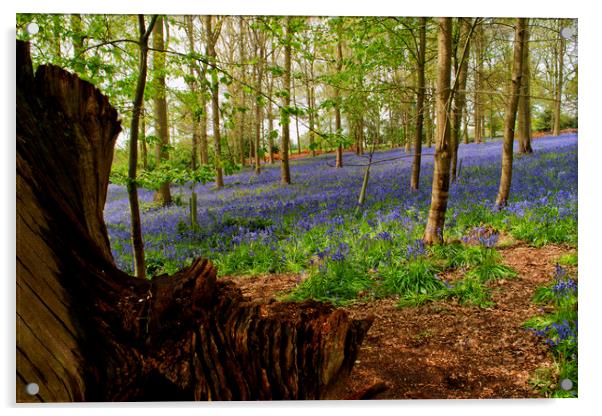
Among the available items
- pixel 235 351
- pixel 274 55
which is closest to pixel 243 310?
pixel 235 351

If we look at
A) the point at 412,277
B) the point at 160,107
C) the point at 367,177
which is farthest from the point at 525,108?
the point at 160,107

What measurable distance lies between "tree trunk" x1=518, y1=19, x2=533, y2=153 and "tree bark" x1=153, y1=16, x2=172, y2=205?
2501 mm

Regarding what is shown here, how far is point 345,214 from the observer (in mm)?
3428

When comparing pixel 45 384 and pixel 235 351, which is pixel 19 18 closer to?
pixel 45 384

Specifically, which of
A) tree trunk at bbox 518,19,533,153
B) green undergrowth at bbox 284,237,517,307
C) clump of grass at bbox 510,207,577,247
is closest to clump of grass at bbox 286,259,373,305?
green undergrowth at bbox 284,237,517,307

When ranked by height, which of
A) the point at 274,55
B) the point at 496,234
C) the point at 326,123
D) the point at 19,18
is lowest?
the point at 496,234

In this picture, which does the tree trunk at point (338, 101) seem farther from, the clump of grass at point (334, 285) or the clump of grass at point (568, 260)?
the clump of grass at point (568, 260)

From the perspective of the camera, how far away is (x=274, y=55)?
3.20 metres

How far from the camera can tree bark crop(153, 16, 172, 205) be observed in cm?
309

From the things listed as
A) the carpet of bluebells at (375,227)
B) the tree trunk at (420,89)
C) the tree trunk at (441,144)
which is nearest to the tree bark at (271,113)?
the carpet of bluebells at (375,227)

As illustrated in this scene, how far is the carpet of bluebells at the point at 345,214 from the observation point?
316 cm

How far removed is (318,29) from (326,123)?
661mm

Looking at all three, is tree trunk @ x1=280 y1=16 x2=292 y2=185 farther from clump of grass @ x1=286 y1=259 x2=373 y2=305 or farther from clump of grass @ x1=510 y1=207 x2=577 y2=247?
clump of grass @ x1=510 y1=207 x2=577 y2=247

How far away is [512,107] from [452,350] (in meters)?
1.76
